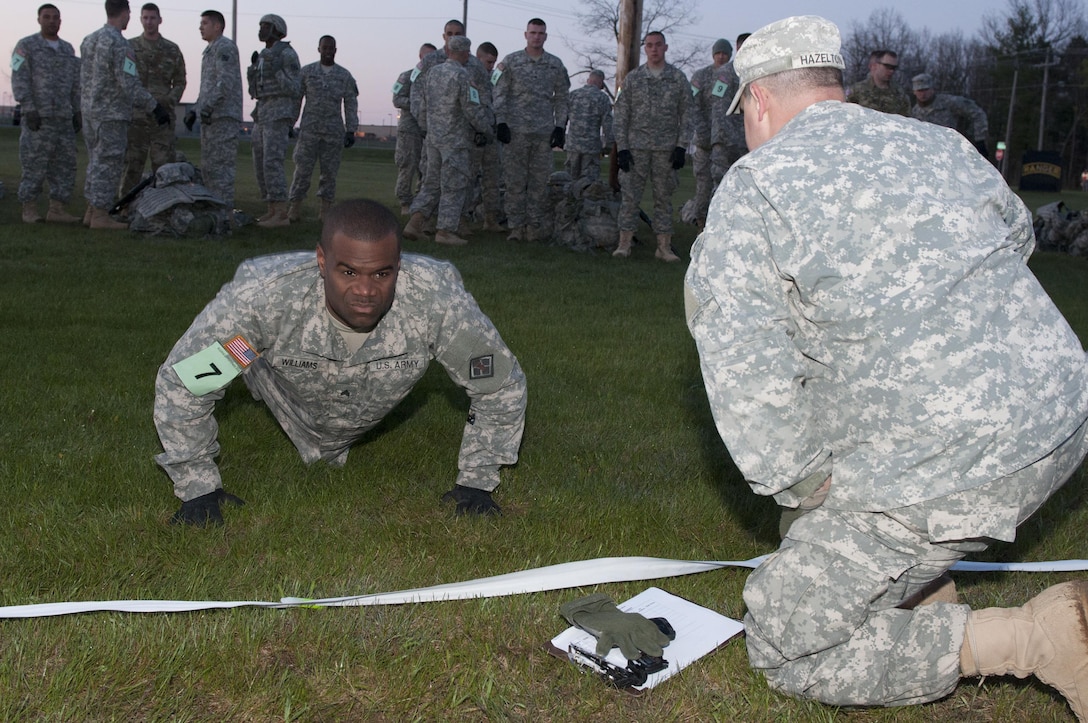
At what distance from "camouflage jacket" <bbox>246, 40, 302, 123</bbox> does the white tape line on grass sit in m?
10.7

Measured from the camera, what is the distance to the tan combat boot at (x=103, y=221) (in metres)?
12.0

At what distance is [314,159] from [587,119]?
3.81m

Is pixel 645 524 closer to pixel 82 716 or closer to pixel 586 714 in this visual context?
pixel 586 714

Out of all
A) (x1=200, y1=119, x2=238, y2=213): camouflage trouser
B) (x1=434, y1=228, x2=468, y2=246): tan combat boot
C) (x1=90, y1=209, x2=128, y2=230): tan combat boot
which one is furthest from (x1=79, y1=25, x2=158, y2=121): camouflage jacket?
(x1=434, y1=228, x2=468, y2=246): tan combat boot

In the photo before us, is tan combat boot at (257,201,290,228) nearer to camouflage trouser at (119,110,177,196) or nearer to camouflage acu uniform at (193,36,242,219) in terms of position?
camouflage acu uniform at (193,36,242,219)

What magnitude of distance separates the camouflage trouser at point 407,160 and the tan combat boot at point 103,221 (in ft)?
14.4

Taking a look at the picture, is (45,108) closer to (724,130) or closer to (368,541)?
(724,130)

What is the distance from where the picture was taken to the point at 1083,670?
2.57 meters

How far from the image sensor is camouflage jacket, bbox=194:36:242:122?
12367mm

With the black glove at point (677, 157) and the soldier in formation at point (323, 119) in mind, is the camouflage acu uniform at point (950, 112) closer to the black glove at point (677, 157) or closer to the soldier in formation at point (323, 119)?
the black glove at point (677, 157)

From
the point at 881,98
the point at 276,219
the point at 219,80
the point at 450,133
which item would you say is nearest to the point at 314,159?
the point at 276,219

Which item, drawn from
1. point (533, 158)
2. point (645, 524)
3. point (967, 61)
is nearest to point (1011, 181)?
point (967, 61)

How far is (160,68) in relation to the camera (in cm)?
1286

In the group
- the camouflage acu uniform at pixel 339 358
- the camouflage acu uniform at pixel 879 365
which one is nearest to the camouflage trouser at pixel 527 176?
the camouflage acu uniform at pixel 339 358
